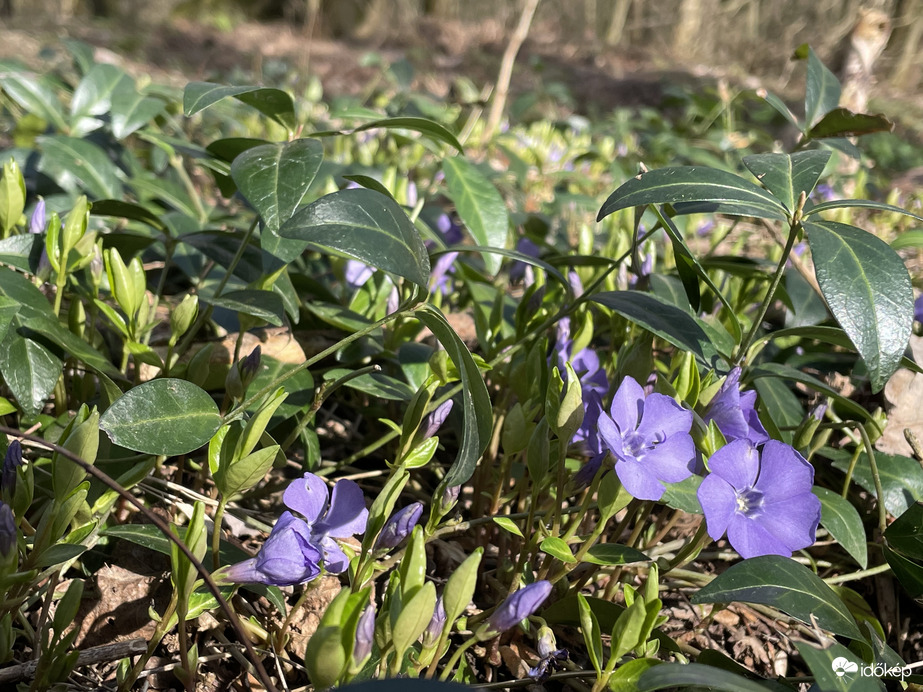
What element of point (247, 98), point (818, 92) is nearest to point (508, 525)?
point (247, 98)

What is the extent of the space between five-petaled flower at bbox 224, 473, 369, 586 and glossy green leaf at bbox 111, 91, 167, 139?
1035mm

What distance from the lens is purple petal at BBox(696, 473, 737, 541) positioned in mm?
Answer: 771

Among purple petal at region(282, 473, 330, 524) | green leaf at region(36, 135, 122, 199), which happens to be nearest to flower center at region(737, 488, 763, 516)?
purple petal at region(282, 473, 330, 524)

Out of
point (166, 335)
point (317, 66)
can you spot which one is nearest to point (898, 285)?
point (166, 335)

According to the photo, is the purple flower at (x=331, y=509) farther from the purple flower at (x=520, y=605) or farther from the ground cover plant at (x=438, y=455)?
the purple flower at (x=520, y=605)

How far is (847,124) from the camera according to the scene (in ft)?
3.95

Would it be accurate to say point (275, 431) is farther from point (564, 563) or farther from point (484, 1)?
point (484, 1)

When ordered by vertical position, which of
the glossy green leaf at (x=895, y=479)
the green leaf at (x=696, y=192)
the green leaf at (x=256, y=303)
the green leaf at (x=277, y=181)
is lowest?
the glossy green leaf at (x=895, y=479)

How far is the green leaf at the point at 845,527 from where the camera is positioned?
1002 mm

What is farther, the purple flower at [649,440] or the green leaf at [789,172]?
the green leaf at [789,172]

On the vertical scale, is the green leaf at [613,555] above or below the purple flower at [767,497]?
below

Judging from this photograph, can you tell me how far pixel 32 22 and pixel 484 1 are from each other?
8765mm

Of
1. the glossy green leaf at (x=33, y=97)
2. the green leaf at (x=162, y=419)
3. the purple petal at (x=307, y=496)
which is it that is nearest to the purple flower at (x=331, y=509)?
the purple petal at (x=307, y=496)

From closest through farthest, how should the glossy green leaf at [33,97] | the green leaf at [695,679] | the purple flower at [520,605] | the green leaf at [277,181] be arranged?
the green leaf at [695,679]
the purple flower at [520,605]
the green leaf at [277,181]
the glossy green leaf at [33,97]
